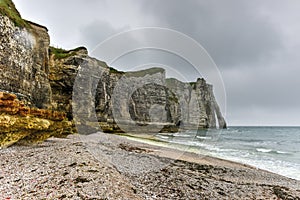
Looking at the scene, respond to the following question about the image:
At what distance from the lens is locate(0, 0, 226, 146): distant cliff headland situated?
45.8ft

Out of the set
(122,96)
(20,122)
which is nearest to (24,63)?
(20,122)

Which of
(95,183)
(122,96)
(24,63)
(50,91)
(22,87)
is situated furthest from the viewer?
(122,96)

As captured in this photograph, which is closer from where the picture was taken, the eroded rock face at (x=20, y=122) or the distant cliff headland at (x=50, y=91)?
the eroded rock face at (x=20, y=122)

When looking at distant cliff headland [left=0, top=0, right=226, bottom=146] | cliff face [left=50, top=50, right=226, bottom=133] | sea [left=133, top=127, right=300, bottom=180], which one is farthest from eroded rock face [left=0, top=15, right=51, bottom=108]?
sea [left=133, top=127, right=300, bottom=180]

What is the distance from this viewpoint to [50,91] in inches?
981

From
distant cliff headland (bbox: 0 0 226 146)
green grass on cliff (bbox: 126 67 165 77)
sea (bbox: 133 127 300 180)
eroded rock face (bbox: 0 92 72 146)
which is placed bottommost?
sea (bbox: 133 127 300 180)

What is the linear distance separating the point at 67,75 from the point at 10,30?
1991 centimetres

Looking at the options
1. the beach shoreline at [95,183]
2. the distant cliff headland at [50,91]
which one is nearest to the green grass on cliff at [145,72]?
the distant cliff headland at [50,91]

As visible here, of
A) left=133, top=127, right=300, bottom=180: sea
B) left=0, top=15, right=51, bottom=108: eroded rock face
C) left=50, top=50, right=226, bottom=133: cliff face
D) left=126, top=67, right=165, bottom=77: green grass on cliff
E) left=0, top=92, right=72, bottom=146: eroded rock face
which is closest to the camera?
left=0, top=92, right=72, bottom=146: eroded rock face

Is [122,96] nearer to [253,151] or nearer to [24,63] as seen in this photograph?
[253,151]

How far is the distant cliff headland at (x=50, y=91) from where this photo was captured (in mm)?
13969

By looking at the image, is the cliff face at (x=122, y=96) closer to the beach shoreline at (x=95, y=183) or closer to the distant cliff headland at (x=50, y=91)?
the distant cliff headland at (x=50, y=91)

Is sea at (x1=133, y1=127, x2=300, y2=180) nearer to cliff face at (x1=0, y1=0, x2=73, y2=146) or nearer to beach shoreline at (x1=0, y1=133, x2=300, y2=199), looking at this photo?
beach shoreline at (x1=0, y1=133, x2=300, y2=199)

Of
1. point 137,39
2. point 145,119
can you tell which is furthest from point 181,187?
point 145,119
